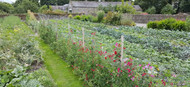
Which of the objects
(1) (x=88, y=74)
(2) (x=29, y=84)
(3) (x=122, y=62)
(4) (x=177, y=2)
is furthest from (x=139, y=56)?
(4) (x=177, y=2)

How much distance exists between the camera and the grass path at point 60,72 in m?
4.29

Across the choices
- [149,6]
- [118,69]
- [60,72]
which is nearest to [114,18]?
[60,72]

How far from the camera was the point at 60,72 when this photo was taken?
5.05m

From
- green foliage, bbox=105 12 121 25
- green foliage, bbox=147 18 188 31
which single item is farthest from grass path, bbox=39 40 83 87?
green foliage, bbox=105 12 121 25

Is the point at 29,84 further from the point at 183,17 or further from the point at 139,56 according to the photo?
the point at 183,17

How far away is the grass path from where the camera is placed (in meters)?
4.29

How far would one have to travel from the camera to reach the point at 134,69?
9.32 ft

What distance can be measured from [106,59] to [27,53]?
331 centimetres

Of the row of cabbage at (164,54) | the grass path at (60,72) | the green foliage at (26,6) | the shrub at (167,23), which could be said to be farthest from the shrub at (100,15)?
the green foliage at (26,6)

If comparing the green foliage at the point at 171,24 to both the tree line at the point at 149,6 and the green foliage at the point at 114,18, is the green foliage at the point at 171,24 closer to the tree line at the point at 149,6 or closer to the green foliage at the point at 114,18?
the green foliage at the point at 114,18

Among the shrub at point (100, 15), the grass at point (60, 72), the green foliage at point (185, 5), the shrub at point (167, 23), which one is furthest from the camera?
the green foliage at point (185, 5)

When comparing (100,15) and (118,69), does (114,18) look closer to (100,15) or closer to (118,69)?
(100,15)

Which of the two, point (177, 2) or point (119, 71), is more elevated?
point (177, 2)

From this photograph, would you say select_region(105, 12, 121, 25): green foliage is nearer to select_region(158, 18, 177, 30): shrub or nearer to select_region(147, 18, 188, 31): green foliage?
select_region(147, 18, 188, 31): green foliage
